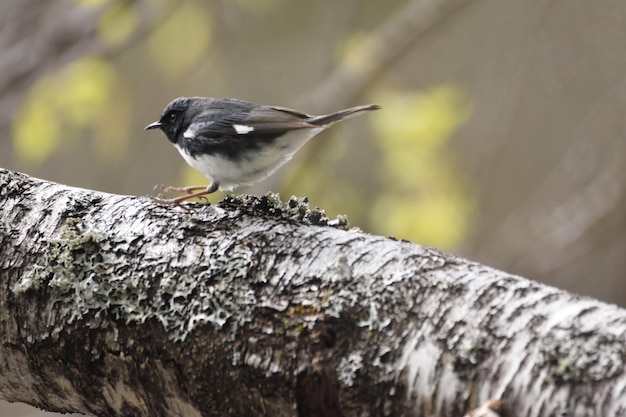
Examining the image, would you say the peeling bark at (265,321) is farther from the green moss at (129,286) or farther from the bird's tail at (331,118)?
the bird's tail at (331,118)

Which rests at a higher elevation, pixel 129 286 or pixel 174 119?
pixel 174 119

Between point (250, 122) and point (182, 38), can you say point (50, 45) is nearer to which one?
point (182, 38)

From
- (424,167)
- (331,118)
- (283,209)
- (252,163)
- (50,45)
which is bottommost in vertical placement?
(283,209)

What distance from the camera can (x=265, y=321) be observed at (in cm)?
118

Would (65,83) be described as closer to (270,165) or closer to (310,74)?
(270,165)

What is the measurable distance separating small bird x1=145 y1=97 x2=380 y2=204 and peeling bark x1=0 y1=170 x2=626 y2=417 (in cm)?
58

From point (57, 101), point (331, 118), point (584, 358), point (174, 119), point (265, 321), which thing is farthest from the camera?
point (57, 101)

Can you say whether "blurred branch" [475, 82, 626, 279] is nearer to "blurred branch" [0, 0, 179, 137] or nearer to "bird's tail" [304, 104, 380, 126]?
"bird's tail" [304, 104, 380, 126]

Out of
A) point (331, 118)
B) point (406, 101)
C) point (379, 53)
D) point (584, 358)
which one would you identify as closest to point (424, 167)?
point (406, 101)

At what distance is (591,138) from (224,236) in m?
3.18

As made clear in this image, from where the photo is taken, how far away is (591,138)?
4.03 meters

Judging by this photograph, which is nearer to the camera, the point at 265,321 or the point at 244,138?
the point at 265,321

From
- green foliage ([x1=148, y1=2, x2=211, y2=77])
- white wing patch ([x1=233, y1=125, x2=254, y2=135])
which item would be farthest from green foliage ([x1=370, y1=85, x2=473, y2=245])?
white wing patch ([x1=233, y1=125, x2=254, y2=135])

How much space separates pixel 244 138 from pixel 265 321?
1001mm
